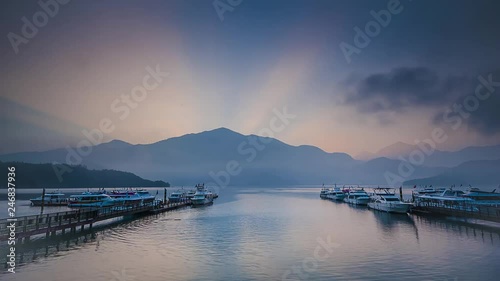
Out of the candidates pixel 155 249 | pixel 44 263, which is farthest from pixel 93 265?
pixel 155 249

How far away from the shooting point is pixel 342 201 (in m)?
108

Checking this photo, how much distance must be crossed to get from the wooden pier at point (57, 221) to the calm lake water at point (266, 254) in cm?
121

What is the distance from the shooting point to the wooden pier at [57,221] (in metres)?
27.7

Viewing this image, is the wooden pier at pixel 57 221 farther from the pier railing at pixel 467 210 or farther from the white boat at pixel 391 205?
the pier railing at pixel 467 210

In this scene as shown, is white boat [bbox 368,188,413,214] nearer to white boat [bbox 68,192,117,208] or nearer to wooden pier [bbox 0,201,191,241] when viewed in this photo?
wooden pier [bbox 0,201,191,241]

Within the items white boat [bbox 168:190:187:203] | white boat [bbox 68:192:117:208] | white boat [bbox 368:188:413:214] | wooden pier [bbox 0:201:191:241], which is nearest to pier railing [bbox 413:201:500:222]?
white boat [bbox 368:188:413:214]

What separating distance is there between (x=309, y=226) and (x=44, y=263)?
110ft

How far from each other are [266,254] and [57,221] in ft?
81.0

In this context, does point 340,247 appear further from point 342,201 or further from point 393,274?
point 342,201

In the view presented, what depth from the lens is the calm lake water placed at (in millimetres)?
20531

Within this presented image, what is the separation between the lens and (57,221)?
34.7m

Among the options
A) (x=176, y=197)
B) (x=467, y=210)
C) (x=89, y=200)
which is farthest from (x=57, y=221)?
(x=176, y=197)

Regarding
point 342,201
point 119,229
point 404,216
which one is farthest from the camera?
point 342,201

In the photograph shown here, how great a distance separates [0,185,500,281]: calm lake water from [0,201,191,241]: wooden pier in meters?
1.21
